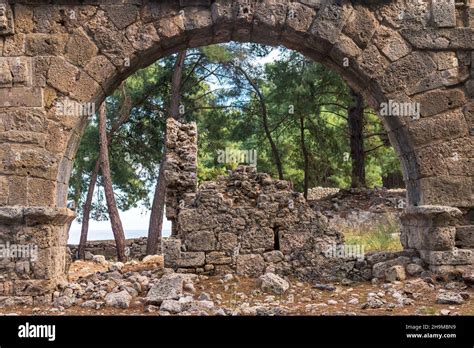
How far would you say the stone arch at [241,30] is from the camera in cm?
580

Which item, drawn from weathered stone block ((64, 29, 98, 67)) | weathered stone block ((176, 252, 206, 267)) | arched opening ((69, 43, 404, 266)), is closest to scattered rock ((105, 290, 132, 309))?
weathered stone block ((176, 252, 206, 267))

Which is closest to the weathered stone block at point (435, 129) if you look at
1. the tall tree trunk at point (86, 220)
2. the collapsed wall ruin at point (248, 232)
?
the collapsed wall ruin at point (248, 232)

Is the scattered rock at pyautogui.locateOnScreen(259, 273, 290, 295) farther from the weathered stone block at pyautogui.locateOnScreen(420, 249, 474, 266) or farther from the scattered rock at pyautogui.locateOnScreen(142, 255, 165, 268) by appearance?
the scattered rock at pyautogui.locateOnScreen(142, 255, 165, 268)

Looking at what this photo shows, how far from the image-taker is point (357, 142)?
13875 mm

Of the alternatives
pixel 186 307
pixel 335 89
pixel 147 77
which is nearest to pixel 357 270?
pixel 186 307

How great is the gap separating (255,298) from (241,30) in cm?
311

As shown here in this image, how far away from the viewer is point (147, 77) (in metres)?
16.2

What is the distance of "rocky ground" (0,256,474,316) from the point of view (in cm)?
504

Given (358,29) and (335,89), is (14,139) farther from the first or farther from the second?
(335,89)

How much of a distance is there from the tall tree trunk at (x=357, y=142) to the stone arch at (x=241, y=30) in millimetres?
7711

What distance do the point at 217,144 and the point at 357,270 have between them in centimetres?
956

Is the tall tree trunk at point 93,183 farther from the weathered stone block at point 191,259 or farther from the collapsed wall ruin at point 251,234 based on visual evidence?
the weathered stone block at point 191,259

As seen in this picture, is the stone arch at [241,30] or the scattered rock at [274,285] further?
the scattered rock at [274,285]

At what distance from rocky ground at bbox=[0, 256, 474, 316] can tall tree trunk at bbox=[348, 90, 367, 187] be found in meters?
7.53
